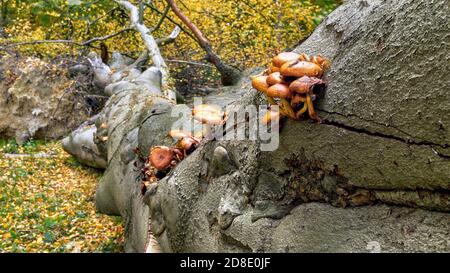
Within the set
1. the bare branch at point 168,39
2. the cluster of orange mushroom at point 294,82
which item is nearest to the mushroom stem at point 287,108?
the cluster of orange mushroom at point 294,82

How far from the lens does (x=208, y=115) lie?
2863 millimetres

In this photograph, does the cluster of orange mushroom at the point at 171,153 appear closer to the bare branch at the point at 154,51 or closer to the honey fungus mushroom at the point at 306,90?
the honey fungus mushroom at the point at 306,90

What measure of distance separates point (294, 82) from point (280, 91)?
7 cm

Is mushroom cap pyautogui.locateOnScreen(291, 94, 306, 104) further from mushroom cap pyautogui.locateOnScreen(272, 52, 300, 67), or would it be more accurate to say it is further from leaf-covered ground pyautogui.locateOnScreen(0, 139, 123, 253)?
leaf-covered ground pyautogui.locateOnScreen(0, 139, 123, 253)

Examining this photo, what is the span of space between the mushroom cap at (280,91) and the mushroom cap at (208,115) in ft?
3.26

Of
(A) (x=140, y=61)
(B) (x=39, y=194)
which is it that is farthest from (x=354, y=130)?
(A) (x=140, y=61)

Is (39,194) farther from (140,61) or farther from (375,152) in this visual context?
(375,152)

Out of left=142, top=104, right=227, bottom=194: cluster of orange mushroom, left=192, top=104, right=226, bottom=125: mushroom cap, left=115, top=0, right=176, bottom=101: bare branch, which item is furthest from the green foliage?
left=192, top=104, right=226, bottom=125: mushroom cap

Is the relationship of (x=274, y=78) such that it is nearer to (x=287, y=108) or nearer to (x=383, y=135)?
(x=287, y=108)

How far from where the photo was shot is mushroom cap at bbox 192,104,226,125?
2.83m

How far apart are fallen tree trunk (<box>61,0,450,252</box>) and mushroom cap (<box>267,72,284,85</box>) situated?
0.66ft

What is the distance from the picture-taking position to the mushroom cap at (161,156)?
3271mm

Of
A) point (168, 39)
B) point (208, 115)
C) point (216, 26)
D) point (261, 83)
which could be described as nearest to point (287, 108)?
point (261, 83)

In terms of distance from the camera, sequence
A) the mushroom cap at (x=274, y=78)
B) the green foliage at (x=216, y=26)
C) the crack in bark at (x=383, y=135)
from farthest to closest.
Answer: the green foliage at (x=216, y=26)
the mushroom cap at (x=274, y=78)
the crack in bark at (x=383, y=135)
